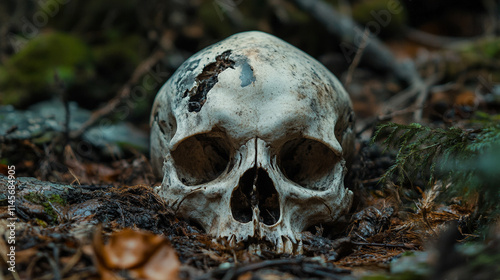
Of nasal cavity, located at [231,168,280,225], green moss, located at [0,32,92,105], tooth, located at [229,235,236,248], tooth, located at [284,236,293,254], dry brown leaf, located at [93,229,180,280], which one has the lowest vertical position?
tooth, located at [284,236,293,254]

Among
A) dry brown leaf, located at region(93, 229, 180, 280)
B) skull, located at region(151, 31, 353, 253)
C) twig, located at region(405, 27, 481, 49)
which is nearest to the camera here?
dry brown leaf, located at region(93, 229, 180, 280)

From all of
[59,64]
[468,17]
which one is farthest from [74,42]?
[468,17]

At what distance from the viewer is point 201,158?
2.99 meters

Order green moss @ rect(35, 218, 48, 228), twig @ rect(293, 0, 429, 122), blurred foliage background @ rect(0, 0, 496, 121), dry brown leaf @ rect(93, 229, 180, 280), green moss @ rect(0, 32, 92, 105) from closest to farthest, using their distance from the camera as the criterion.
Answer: dry brown leaf @ rect(93, 229, 180, 280) → green moss @ rect(35, 218, 48, 228) → green moss @ rect(0, 32, 92, 105) → blurred foliage background @ rect(0, 0, 496, 121) → twig @ rect(293, 0, 429, 122)

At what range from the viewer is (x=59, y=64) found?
5.65 metres

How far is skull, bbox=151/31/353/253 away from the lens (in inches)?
101

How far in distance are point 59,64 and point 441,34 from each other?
273 inches

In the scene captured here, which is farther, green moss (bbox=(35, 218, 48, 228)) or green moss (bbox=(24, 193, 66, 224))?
green moss (bbox=(24, 193, 66, 224))

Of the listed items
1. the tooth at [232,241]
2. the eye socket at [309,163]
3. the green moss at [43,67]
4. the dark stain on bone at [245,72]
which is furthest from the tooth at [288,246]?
the green moss at [43,67]

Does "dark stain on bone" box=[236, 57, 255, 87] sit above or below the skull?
above

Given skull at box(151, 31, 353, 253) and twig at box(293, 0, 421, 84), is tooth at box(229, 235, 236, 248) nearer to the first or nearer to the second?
skull at box(151, 31, 353, 253)

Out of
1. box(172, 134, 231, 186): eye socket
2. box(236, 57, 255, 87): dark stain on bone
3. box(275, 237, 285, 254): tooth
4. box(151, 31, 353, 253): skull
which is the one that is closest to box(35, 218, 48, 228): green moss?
box(151, 31, 353, 253): skull

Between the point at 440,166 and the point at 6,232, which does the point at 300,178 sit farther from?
the point at 6,232

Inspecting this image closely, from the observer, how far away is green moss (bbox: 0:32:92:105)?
17.7 feet
